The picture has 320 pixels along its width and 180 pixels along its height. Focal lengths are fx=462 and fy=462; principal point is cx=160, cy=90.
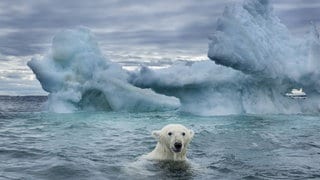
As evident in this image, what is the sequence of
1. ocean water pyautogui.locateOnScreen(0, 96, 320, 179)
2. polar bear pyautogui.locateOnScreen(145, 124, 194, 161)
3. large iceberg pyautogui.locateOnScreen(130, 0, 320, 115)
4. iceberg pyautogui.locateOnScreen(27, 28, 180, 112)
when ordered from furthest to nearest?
iceberg pyautogui.locateOnScreen(27, 28, 180, 112) → large iceberg pyautogui.locateOnScreen(130, 0, 320, 115) → polar bear pyautogui.locateOnScreen(145, 124, 194, 161) → ocean water pyautogui.locateOnScreen(0, 96, 320, 179)

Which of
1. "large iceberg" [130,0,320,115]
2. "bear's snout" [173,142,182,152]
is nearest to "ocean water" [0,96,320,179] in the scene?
"bear's snout" [173,142,182,152]

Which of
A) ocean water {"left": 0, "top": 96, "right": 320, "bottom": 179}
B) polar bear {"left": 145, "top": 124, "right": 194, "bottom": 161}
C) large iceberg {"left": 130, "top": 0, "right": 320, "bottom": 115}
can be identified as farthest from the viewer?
large iceberg {"left": 130, "top": 0, "right": 320, "bottom": 115}

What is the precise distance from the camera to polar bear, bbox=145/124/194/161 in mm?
7582

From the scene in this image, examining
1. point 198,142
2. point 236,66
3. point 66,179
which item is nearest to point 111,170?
point 66,179

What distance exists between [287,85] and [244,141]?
1228 cm

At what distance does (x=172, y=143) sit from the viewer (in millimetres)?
7578

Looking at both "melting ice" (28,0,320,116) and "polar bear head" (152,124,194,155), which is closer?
"polar bear head" (152,124,194,155)

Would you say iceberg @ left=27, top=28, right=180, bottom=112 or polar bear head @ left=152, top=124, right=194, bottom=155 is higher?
iceberg @ left=27, top=28, right=180, bottom=112

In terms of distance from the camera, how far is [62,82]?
2611 cm

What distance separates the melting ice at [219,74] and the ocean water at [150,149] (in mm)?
5192

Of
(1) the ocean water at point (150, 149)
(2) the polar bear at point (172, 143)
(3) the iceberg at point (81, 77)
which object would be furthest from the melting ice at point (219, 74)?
(2) the polar bear at point (172, 143)

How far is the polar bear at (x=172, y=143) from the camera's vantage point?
7582mm

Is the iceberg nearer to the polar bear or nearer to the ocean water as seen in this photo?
the ocean water

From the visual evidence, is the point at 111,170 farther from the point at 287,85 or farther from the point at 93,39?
the point at 93,39
